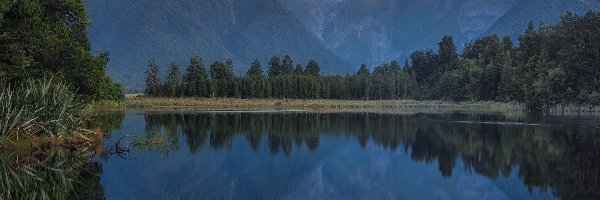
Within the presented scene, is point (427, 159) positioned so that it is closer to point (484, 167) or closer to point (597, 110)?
point (484, 167)

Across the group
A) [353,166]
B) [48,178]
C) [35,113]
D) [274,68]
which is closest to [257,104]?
[274,68]

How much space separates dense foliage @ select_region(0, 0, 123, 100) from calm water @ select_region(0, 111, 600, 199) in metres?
5.00

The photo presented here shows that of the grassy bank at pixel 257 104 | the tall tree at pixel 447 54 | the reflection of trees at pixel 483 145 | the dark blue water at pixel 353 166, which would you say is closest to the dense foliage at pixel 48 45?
the dark blue water at pixel 353 166

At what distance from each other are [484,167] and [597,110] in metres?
72.2

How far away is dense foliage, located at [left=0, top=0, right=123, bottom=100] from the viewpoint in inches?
1349

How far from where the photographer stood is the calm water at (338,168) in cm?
2380

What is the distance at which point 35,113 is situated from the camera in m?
30.3

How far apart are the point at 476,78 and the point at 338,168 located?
123 m

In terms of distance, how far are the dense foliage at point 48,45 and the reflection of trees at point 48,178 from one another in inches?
269

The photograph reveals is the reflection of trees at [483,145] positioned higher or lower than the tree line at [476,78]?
lower

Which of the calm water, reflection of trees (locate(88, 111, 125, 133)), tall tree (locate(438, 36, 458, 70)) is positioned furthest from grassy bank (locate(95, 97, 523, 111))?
the calm water

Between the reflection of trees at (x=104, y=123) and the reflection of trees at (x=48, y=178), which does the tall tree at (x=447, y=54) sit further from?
the reflection of trees at (x=48, y=178)

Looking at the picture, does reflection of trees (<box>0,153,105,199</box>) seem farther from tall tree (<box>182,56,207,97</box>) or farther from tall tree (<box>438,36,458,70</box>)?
tall tree (<box>438,36,458,70</box>)

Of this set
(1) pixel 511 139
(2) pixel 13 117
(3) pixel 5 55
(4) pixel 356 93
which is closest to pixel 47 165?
(2) pixel 13 117
